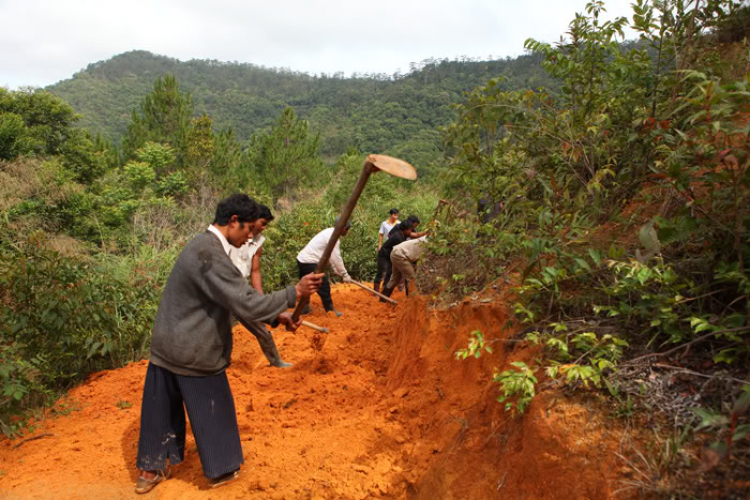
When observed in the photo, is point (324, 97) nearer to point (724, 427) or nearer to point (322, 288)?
point (322, 288)

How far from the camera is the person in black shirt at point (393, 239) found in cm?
728

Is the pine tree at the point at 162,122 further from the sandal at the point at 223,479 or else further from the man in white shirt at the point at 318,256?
the sandal at the point at 223,479

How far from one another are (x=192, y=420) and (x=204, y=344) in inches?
19.4

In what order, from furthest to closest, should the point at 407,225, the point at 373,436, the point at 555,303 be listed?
the point at 407,225 → the point at 373,436 → the point at 555,303

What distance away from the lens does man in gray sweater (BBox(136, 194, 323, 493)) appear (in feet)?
9.37

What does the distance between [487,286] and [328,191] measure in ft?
40.8

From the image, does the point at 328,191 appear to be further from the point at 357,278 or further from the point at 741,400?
the point at 741,400

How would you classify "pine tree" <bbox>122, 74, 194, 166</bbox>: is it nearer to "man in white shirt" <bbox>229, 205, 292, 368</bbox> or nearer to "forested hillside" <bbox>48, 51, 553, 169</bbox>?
"forested hillside" <bbox>48, 51, 553, 169</bbox>

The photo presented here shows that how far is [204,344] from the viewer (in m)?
2.93

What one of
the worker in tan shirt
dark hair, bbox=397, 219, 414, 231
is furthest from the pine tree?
the worker in tan shirt

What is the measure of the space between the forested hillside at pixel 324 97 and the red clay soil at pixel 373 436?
24613 mm

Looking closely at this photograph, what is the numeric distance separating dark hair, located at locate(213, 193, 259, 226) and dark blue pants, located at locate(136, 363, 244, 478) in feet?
3.30

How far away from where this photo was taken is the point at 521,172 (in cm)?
400

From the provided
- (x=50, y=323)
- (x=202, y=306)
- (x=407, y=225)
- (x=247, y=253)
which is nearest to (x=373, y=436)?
(x=202, y=306)
